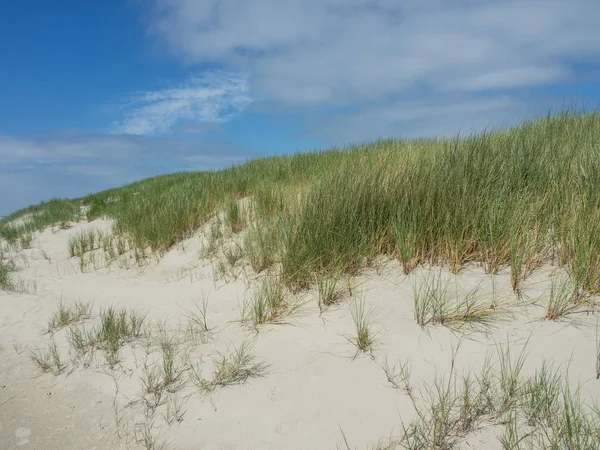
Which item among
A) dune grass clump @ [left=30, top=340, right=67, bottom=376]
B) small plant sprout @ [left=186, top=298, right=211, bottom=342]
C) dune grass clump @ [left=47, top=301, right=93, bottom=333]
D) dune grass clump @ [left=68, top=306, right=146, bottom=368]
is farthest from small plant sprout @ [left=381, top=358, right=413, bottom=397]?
dune grass clump @ [left=47, top=301, right=93, bottom=333]

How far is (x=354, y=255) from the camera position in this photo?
4145 millimetres

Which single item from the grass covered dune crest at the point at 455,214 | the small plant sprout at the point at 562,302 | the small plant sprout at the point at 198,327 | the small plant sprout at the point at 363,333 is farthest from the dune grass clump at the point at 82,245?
the small plant sprout at the point at 562,302

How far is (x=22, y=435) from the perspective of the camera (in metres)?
2.78

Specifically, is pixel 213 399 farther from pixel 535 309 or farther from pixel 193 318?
pixel 535 309

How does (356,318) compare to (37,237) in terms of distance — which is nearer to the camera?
(356,318)

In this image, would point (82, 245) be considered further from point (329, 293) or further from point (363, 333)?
point (363, 333)

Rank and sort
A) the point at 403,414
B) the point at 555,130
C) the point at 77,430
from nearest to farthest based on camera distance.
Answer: the point at 403,414 → the point at 77,430 → the point at 555,130

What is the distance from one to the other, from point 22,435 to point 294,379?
1.94 m

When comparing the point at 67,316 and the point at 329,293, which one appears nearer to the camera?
the point at 329,293

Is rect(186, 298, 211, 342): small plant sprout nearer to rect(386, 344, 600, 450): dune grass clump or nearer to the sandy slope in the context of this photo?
the sandy slope

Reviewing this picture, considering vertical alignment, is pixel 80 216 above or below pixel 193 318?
above

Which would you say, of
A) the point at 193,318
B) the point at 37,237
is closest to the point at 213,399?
the point at 193,318

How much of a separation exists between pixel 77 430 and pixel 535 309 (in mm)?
3502

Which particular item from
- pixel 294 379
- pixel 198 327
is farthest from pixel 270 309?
pixel 294 379
